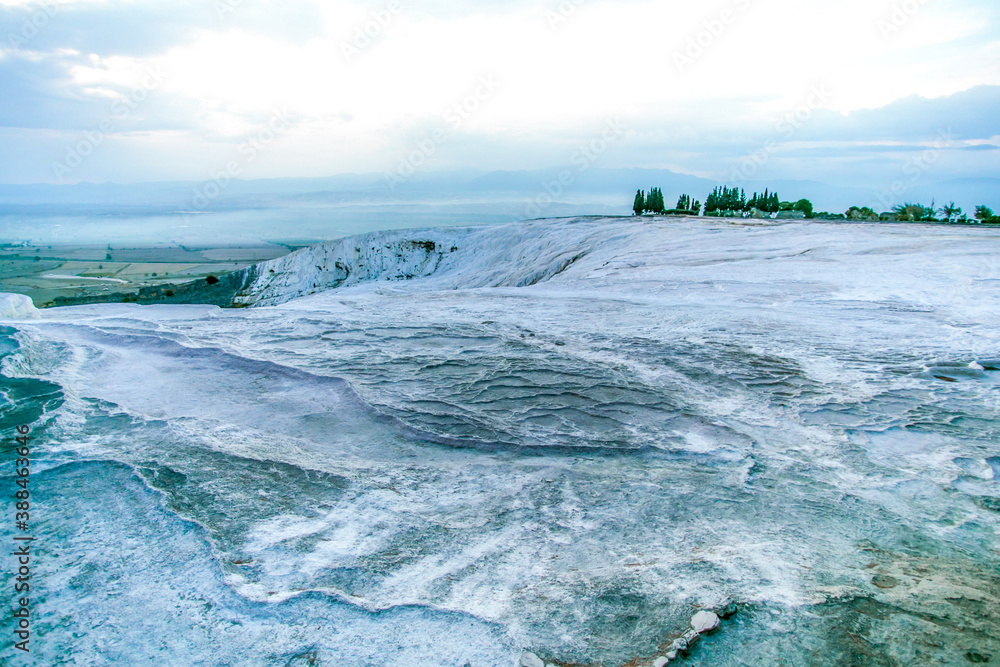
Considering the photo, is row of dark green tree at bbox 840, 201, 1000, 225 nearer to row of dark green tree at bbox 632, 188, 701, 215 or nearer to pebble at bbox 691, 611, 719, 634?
row of dark green tree at bbox 632, 188, 701, 215

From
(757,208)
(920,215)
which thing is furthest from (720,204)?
(920,215)

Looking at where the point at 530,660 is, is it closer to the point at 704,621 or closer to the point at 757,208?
the point at 704,621

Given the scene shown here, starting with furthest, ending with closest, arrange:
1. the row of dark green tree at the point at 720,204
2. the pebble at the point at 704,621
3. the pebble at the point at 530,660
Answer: the row of dark green tree at the point at 720,204 < the pebble at the point at 704,621 < the pebble at the point at 530,660

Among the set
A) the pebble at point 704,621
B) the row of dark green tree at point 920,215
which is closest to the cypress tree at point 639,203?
the row of dark green tree at point 920,215

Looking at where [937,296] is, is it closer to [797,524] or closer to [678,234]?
A: [797,524]

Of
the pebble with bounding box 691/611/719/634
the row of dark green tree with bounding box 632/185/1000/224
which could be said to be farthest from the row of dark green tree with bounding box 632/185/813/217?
the pebble with bounding box 691/611/719/634

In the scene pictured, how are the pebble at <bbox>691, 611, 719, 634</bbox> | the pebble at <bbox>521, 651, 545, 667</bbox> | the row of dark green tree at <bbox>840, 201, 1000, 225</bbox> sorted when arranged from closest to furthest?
the pebble at <bbox>521, 651, 545, 667</bbox>, the pebble at <bbox>691, 611, 719, 634</bbox>, the row of dark green tree at <bbox>840, 201, 1000, 225</bbox>

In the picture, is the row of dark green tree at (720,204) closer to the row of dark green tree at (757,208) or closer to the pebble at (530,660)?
the row of dark green tree at (757,208)

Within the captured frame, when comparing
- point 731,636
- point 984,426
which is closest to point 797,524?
point 731,636
